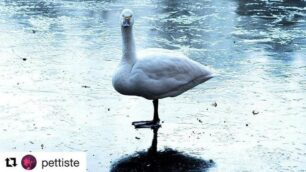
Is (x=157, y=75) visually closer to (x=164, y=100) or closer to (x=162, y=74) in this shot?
(x=162, y=74)

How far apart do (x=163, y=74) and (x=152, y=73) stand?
158mm

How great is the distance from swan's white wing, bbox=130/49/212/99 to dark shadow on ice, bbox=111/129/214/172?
79 cm


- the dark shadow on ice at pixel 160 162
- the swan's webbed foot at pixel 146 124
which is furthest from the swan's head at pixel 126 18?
the dark shadow on ice at pixel 160 162

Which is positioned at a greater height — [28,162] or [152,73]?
[152,73]

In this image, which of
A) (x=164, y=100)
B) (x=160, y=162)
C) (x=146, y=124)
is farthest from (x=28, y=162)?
(x=164, y=100)

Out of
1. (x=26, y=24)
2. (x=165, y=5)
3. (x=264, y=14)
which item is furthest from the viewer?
(x=165, y=5)

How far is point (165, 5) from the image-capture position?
55.5ft

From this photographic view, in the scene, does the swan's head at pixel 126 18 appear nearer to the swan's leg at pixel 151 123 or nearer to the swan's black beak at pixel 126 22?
the swan's black beak at pixel 126 22

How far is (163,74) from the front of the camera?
24.2ft

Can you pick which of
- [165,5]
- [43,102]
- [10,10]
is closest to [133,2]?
[165,5]

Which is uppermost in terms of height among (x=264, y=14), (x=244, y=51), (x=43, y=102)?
(x=264, y=14)

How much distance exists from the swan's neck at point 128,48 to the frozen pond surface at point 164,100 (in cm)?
83

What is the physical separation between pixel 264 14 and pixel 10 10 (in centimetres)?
632

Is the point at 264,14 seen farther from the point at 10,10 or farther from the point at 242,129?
the point at 242,129
